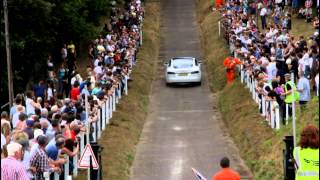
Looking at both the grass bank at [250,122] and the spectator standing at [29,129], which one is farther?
the grass bank at [250,122]

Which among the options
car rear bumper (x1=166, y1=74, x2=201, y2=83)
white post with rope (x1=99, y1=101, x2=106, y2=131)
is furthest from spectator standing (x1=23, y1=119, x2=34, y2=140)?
car rear bumper (x1=166, y1=74, x2=201, y2=83)

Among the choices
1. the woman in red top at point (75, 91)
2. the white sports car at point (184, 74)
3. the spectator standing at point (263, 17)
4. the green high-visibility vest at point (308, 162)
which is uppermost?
the spectator standing at point (263, 17)

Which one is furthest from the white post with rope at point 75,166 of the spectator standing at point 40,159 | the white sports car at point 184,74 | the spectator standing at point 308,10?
the spectator standing at point 308,10

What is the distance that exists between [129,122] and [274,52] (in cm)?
696

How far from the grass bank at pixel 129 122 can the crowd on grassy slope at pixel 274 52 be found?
14.4ft

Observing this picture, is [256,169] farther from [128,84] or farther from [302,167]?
[128,84]

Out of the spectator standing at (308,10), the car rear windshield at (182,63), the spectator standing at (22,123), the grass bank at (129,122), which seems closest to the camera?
the spectator standing at (22,123)

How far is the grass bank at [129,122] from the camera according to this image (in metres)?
20.9

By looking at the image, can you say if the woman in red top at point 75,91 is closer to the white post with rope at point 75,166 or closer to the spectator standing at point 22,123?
the white post with rope at point 75,166

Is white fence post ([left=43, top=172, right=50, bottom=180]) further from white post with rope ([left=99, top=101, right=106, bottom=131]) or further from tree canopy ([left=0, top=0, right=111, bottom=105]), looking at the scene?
tree canopy ([left=0, top=0, right=111, bottom=105])

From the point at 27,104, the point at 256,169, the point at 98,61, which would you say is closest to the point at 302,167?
the point at 256,169

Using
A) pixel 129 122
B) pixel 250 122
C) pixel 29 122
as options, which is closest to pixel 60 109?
pixel 29 122

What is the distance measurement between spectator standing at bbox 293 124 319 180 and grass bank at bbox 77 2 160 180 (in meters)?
8.98

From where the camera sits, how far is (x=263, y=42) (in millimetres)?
33688
